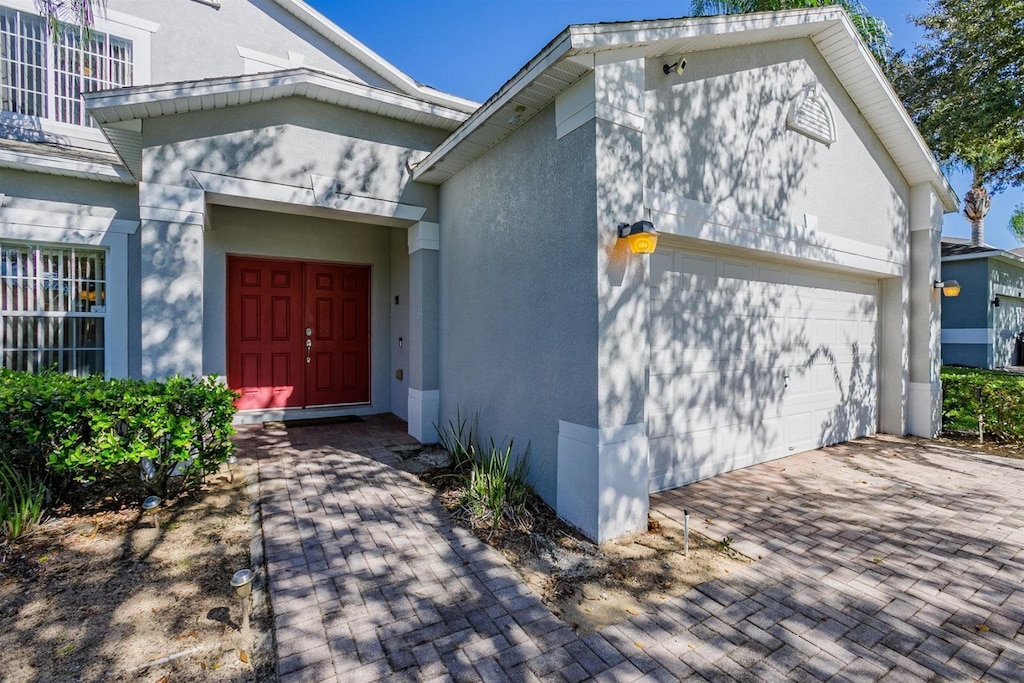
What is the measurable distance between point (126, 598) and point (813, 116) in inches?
305

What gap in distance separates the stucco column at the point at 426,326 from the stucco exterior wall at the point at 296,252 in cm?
204

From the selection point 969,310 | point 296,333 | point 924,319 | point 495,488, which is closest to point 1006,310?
point 969,310

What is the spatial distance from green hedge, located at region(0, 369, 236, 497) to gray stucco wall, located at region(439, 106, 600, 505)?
2492 mm

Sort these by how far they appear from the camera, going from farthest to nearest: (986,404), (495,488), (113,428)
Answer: (986,404) → (495,488) → (113,428)

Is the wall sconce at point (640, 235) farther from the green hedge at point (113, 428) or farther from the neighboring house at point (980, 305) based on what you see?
the neighboring house at point (980, 305)

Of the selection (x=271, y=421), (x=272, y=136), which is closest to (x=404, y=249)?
(x=272, y=136)

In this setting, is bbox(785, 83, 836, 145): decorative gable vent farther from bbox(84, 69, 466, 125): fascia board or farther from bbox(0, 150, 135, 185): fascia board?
bbox(0, 150, 135, 185): fascia board

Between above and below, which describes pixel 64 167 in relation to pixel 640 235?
above

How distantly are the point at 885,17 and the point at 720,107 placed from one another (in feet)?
42.1

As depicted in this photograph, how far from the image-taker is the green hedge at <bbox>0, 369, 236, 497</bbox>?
3.51 meters

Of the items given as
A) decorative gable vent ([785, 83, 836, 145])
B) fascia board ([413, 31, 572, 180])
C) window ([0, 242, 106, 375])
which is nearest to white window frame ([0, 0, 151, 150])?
window ([0, 242, 106, 375])

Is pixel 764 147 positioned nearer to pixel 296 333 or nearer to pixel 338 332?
pixel 338 332

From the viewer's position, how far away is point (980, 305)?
12781 mm

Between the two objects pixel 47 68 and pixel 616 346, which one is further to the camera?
pixel 47 68
